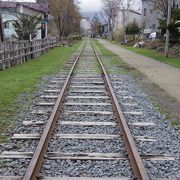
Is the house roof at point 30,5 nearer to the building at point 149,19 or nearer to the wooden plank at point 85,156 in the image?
the building at point 149,19

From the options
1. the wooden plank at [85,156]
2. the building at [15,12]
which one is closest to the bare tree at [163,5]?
the building at [15,12]

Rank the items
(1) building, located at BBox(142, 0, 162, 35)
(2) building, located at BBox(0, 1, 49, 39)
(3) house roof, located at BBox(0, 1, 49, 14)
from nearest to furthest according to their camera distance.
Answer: (2) building, located at BBox(0, 1, 49, 39) < (3) house roof, located at BBox(0, 1, 49, 14) < (1) building, located at BBox(142, 0, 162, 35)

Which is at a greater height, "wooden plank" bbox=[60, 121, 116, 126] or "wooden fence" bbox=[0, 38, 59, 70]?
"wooden fence" bbox=[0, 38, 59, 70]

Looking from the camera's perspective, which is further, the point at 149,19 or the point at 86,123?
the point at 149,19

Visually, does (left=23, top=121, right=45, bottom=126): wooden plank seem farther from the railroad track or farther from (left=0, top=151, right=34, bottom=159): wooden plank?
(left=0, top=151, right=34, bottom=159): wooden plank

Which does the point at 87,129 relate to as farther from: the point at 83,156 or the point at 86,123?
the point at 83,156

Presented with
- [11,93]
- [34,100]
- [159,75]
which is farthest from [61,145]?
[159,75]

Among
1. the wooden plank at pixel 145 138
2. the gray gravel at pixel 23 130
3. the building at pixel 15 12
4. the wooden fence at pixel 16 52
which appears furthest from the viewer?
the building at pixel 15 12

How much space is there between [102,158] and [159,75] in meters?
12.1

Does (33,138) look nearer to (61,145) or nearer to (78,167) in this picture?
(61,145)

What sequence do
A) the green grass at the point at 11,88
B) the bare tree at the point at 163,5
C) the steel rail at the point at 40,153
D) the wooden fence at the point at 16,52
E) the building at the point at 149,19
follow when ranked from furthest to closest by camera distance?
the building at the point at 149,19 < the bare tree at the point at 163,5 < the wooden fence at the point at 16,52 < the green grass at the point at 11,88 < the steel rail at the point at 40,153

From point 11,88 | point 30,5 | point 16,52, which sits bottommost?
point 11,88

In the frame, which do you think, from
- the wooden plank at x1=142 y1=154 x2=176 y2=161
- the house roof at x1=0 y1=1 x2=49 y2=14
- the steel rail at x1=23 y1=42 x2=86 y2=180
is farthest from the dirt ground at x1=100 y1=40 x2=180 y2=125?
the house roof at x1=0 y1=1 x2=49 y2=14

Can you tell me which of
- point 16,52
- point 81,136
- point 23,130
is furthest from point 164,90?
point 16,52
